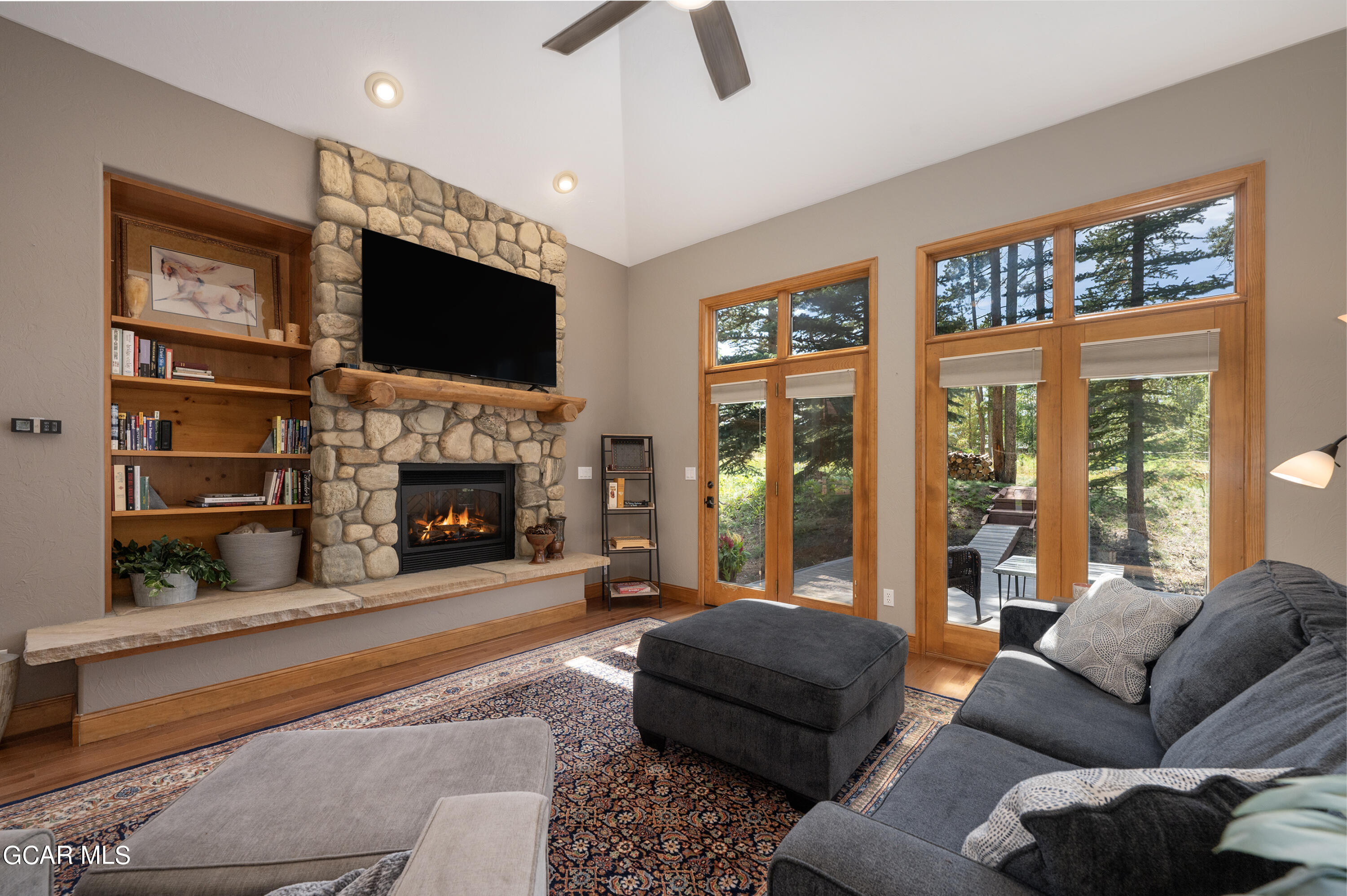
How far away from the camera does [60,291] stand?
2.67 metres

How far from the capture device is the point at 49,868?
106cm

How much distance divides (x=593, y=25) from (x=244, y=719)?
3.76m

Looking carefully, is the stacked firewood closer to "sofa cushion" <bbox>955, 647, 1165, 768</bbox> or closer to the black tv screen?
"sofa cushion" <bbox>955, 647, 1165, 768</bbox>

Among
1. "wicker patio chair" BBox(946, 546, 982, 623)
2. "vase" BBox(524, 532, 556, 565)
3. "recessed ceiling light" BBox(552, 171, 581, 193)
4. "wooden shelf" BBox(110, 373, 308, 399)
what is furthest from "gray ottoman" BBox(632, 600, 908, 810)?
"recessed ceiling light" BBox(552, 171, 581, 193)

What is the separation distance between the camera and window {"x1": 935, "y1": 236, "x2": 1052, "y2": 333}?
3.32 metres

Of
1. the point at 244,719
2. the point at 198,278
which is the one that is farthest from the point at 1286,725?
the point at 198,278

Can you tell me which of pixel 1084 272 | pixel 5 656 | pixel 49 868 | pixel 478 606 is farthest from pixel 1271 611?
pixel 5 656

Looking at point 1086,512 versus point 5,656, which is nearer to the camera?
point 5,656

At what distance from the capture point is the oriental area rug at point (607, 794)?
5.65ft

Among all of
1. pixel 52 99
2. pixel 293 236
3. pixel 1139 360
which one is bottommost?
pixel 1139 360

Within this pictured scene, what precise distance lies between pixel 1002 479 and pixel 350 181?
4.43 meters

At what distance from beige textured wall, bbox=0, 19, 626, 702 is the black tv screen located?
1.01 m

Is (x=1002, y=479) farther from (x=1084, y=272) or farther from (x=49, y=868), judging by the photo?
(x=49, y=868)

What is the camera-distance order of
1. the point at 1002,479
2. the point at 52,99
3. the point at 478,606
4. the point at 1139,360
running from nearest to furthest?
the point at 52,99 < the point at 1139,360 < the point at 1002,479 < the point at 478,606
